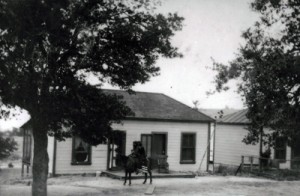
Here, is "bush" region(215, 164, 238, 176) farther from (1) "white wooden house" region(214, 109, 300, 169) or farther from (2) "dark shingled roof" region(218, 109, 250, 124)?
(2) "dark shingled roof" region(218, 109, 250, 124)

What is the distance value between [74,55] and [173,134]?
13872 millimetres

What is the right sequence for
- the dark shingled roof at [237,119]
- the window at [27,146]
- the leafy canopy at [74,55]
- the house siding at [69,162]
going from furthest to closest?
the dark shingled roof at [237,119], the window at [27,146], the house siding at [69,162], the leafy canopy at [74,55]

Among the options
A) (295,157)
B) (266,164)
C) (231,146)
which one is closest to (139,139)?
(266,164)

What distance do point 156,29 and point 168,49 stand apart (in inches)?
40.2

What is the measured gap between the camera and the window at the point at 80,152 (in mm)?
24391

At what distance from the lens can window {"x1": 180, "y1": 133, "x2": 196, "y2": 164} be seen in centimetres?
2789

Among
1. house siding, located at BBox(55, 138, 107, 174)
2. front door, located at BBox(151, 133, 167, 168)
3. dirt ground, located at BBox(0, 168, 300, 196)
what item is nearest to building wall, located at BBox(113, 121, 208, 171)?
front door, located at BBox(151, 133, 167, 168)

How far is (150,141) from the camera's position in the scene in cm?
2675

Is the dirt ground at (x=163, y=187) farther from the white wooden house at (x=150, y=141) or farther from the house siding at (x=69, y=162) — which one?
the white wooden house at (x=150, y=141)

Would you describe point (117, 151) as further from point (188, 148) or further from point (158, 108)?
point (188, 148)

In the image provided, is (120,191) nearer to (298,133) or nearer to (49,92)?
(49,92)

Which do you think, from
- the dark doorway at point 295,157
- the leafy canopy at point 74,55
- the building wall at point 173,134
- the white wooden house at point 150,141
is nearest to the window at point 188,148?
the white wooden house at point 150,141

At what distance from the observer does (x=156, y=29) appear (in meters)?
14.9

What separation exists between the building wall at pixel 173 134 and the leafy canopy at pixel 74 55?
9.73 m
